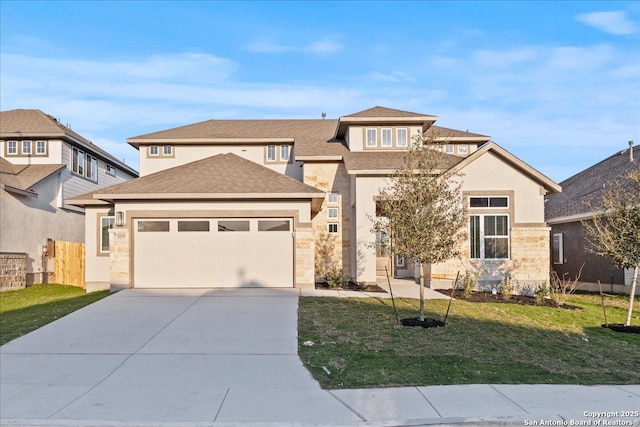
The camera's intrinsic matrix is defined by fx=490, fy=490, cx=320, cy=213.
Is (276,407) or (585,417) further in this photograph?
(276,407)

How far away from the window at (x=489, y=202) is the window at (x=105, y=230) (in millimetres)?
13061

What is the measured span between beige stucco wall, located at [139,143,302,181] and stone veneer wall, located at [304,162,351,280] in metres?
3.04

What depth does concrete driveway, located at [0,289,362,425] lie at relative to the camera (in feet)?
20.0

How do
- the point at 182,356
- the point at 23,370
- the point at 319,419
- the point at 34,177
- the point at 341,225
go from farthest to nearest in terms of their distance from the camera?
the point at 34,177, the point at 341,225, the point at 182,356, the point at 23,370, the point at 319,419

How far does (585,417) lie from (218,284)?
12.2 m

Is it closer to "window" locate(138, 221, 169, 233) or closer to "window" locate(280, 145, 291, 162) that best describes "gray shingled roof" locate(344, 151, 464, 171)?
"window" locate(280, 145, 291, 162)

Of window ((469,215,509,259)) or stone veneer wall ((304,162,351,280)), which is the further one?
stone veneer wall ((304,162,351,280))

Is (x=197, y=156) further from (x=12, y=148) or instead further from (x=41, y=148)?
(x=12, y=148)

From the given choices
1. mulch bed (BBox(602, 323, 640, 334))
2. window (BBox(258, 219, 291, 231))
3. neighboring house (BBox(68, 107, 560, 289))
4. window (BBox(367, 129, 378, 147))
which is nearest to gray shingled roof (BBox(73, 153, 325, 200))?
neighboring house (BBox(68, 107, 560, 289))

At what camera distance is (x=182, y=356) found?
8680 millimetres

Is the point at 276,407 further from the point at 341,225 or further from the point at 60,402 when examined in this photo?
the point at 341,225

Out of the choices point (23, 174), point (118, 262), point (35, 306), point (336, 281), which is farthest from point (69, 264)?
point (336, 281)

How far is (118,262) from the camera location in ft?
52.1

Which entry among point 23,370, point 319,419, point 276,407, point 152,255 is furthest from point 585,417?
point 152,255
